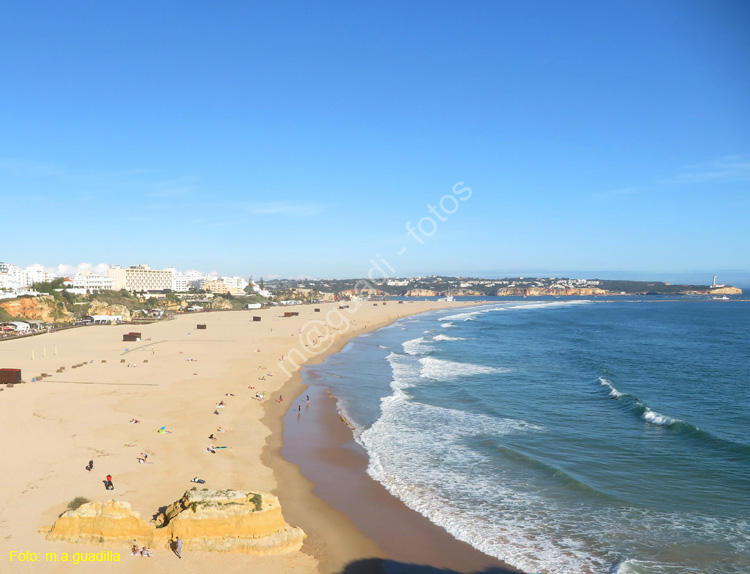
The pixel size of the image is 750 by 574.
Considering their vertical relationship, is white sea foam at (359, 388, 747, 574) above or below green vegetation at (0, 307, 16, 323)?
below

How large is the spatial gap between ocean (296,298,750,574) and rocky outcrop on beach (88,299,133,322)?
191 feet

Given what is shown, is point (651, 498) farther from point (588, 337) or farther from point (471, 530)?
point (588, 337)

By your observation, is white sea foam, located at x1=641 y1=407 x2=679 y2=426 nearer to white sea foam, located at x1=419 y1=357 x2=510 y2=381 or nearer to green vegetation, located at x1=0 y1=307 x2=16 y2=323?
white sea foam, located at x1=419 y1=357 x2=510 y2=381

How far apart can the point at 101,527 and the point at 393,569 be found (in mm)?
7595

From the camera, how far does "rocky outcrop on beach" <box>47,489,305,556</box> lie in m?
12.6

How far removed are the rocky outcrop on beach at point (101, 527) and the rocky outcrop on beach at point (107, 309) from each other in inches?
3173

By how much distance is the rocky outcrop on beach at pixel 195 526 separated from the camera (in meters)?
12.6

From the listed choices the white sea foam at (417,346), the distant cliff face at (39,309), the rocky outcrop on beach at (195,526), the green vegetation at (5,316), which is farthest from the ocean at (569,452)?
the distant cliff face at (39,309)

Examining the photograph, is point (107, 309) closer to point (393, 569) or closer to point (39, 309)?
point (39, 309)

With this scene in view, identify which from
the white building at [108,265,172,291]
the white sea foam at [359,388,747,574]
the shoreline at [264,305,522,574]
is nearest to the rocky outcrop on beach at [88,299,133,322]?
the white building at [108,265,172,291]

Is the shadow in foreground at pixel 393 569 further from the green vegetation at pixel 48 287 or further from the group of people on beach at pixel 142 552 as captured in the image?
the green vegetation at pixel 48 287

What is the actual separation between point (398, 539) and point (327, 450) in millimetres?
8041

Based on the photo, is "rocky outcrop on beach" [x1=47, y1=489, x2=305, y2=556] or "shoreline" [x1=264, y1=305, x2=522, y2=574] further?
"shoreline" [x1=264, y1=305, x2=522, y2=574]

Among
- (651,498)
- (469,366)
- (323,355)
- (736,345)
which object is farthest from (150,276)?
(651,498)
